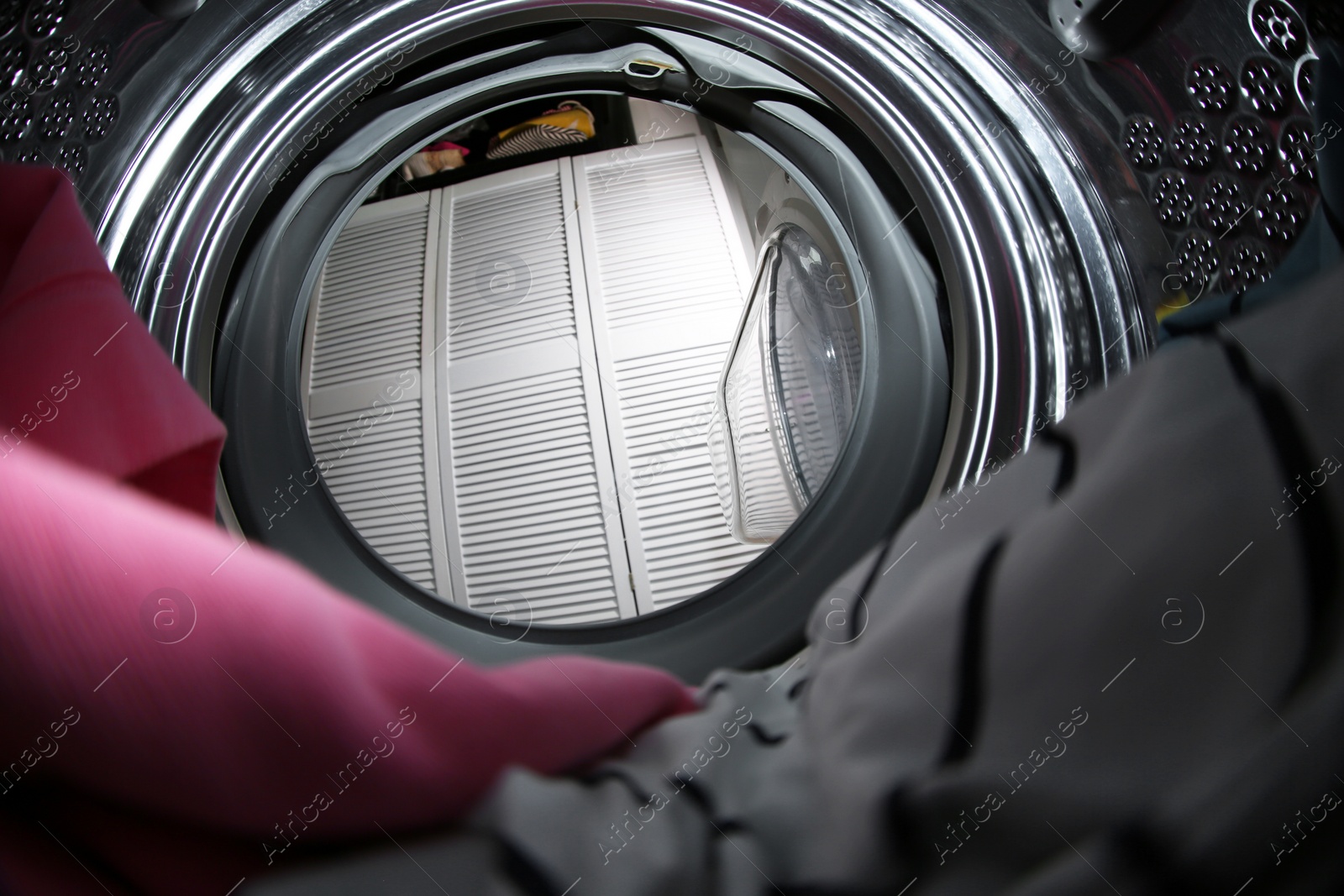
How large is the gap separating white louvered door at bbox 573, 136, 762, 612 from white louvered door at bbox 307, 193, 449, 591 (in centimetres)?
39

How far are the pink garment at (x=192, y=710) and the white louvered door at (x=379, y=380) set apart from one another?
103cm

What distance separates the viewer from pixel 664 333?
146cm

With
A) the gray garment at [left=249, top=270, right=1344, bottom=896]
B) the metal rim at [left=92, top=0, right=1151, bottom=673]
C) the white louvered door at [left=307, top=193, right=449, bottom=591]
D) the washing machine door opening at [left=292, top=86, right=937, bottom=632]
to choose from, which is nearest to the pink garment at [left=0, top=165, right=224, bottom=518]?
the metal rim at [left=92, top=0, right=1151, bottom=673]

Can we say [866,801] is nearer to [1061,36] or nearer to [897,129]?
[1061,36]

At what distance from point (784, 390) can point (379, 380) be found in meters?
0.91

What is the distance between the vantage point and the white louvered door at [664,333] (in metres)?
1.34

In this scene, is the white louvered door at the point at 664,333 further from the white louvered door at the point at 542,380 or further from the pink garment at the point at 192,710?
the pink garment at the point at 192,710

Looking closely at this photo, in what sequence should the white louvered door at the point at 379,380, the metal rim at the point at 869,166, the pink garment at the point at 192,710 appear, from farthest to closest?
the white louvered door at the point at 379,380 < the metal rim at the point at 869,166 < the pink garment at the point at 192,710

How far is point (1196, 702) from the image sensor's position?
0.33 meters

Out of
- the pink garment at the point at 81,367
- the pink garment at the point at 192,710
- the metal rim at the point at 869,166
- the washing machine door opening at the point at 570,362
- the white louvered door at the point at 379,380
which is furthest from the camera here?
the white louvered door at the point at 379,380

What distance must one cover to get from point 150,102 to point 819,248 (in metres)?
0.75

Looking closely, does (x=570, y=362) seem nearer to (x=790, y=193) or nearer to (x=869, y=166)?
(x=790, y=193)

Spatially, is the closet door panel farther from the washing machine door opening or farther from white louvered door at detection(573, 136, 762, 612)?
white louvered door at detection(573, 136, 762, 612)

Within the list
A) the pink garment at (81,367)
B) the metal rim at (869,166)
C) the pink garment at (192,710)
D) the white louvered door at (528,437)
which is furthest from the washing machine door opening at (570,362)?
the pink garment at (192,710)
